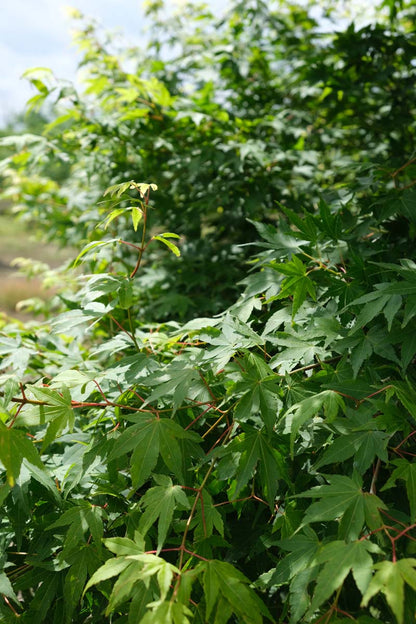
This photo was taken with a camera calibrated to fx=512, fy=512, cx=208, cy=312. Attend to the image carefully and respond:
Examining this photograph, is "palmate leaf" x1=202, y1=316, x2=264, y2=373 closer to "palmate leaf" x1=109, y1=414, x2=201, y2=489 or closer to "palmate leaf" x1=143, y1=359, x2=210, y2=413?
"palmate leaf" x1=143, y1=359, x2=210, y2=413

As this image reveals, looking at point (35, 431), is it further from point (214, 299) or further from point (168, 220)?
Result: point (168, 220)

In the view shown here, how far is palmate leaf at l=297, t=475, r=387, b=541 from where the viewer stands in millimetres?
998

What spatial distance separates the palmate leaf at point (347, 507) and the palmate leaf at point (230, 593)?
18cm

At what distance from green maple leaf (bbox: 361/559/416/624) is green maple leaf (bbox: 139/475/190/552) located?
0.40 m

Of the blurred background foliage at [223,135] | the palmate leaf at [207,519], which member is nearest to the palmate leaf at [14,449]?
the palmate leaf at [207,519]

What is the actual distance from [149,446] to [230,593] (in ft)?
1.14

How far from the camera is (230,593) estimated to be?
3.27 ft

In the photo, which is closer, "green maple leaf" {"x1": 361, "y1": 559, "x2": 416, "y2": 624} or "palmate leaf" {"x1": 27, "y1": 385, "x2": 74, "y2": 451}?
"green maple leaf" {"x1": 361, "y1": 559, "x2": 416, "y2": 624}

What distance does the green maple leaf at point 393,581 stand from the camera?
82cm

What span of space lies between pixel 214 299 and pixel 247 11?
205 cm

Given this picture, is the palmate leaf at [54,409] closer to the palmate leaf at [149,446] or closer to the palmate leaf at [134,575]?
the palmate leaf at [149,446]

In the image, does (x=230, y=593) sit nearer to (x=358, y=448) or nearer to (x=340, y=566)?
(x=340, y=566)

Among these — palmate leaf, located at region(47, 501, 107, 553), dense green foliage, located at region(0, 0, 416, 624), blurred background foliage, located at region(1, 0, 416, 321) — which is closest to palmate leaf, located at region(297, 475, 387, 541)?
dense green foliage, located at region(0, 0, 416, 624)

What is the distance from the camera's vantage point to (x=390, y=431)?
112 cm
